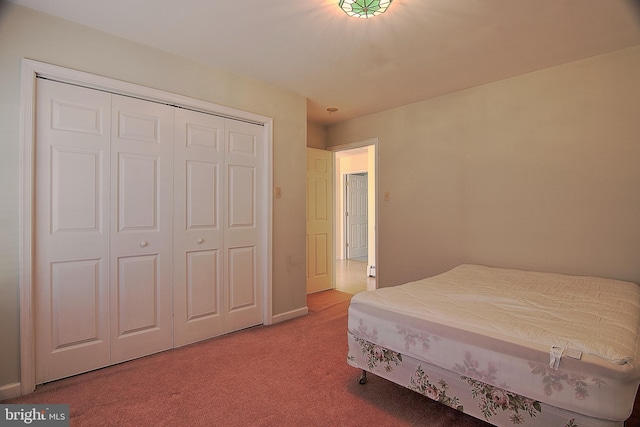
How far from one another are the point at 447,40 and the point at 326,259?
317 centimetres

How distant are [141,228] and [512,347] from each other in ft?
8.26

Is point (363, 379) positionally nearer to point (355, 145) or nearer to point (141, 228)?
point (141, 228)

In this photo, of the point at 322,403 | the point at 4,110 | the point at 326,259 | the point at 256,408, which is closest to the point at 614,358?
the point at 322,403

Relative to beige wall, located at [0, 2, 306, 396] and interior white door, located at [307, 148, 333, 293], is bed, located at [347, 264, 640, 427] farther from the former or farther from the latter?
interior white door, located at [307, 148, 333, 293]

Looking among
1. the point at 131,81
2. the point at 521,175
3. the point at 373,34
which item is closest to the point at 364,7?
the point at 373,34

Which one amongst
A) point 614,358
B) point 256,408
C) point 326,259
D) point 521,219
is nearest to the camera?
point 614,358

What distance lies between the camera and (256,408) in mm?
1850

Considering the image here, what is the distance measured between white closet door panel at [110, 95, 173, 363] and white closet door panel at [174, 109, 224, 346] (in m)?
0.07

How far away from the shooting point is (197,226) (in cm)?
279

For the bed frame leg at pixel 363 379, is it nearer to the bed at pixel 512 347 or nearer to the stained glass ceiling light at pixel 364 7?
the bed at pixel 512 347

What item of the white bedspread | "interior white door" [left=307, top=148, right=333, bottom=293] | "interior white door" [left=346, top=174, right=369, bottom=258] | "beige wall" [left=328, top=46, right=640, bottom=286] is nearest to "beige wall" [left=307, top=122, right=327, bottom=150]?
"interior white door" [left=307, top=148, right=333, bottom=293]

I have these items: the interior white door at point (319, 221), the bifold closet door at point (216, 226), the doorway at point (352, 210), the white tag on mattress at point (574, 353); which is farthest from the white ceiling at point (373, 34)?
the doorway at point (352, 210)

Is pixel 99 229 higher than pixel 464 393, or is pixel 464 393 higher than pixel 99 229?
pixel 99 229

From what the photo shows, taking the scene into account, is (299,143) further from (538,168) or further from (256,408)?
(256,408)
